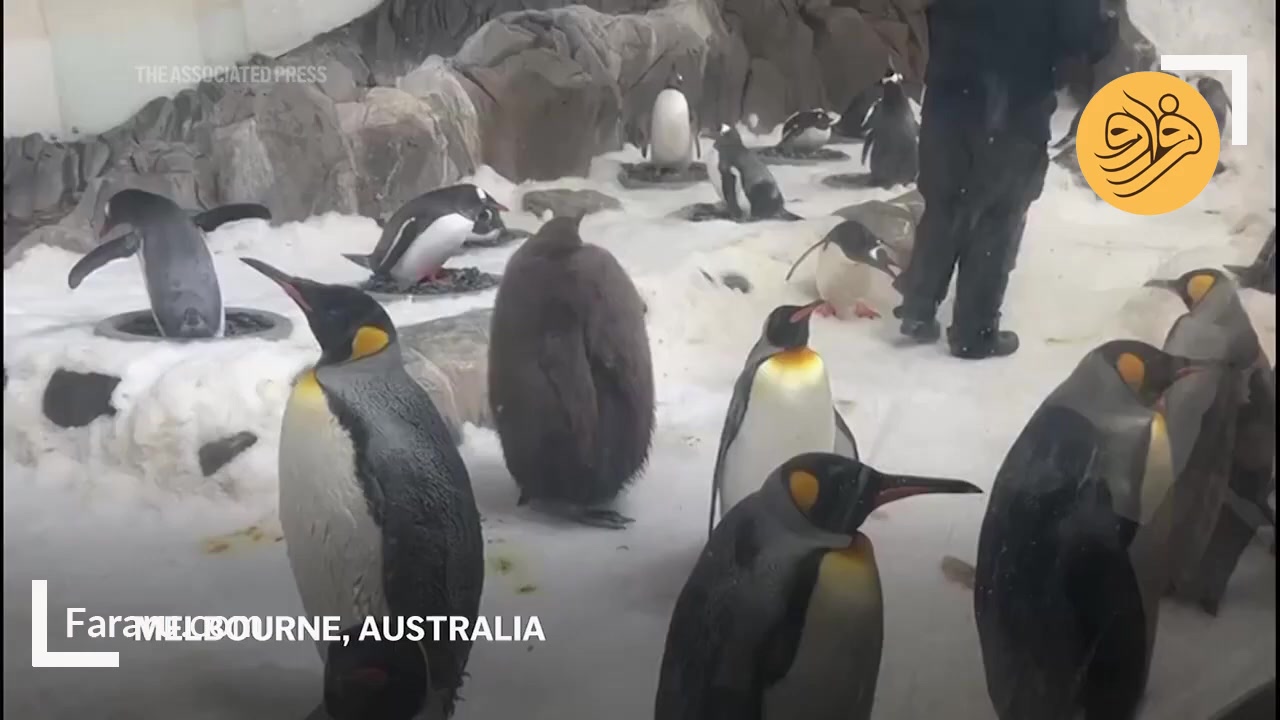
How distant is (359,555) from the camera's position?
103 centimetres

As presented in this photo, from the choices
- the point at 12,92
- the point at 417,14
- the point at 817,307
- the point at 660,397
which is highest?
the point at 417,14

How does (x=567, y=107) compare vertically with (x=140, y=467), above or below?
above

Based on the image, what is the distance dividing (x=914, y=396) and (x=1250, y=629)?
516 mm

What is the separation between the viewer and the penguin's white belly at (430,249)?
1.02 meters

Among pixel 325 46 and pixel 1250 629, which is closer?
pixel 325 46

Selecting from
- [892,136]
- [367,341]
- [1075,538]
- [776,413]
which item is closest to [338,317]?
[367,341]

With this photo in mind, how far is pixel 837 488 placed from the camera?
1010 mm

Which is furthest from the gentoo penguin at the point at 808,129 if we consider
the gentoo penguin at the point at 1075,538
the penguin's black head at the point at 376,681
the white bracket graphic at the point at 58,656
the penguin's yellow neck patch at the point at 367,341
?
the white bracket graphic at the point at 58,656

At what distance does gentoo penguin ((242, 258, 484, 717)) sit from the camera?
3.34 feet

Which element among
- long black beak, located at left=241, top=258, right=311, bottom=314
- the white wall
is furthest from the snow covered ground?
the white wall

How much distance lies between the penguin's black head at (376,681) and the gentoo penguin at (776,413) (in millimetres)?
357

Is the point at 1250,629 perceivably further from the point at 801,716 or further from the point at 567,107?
the point at 567,107

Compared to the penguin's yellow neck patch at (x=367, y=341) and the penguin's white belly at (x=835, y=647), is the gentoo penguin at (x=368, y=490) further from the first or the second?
the penguin's white belly at (x=835, y=647)

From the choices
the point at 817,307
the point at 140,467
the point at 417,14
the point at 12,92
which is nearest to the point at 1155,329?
the point at 817,307
